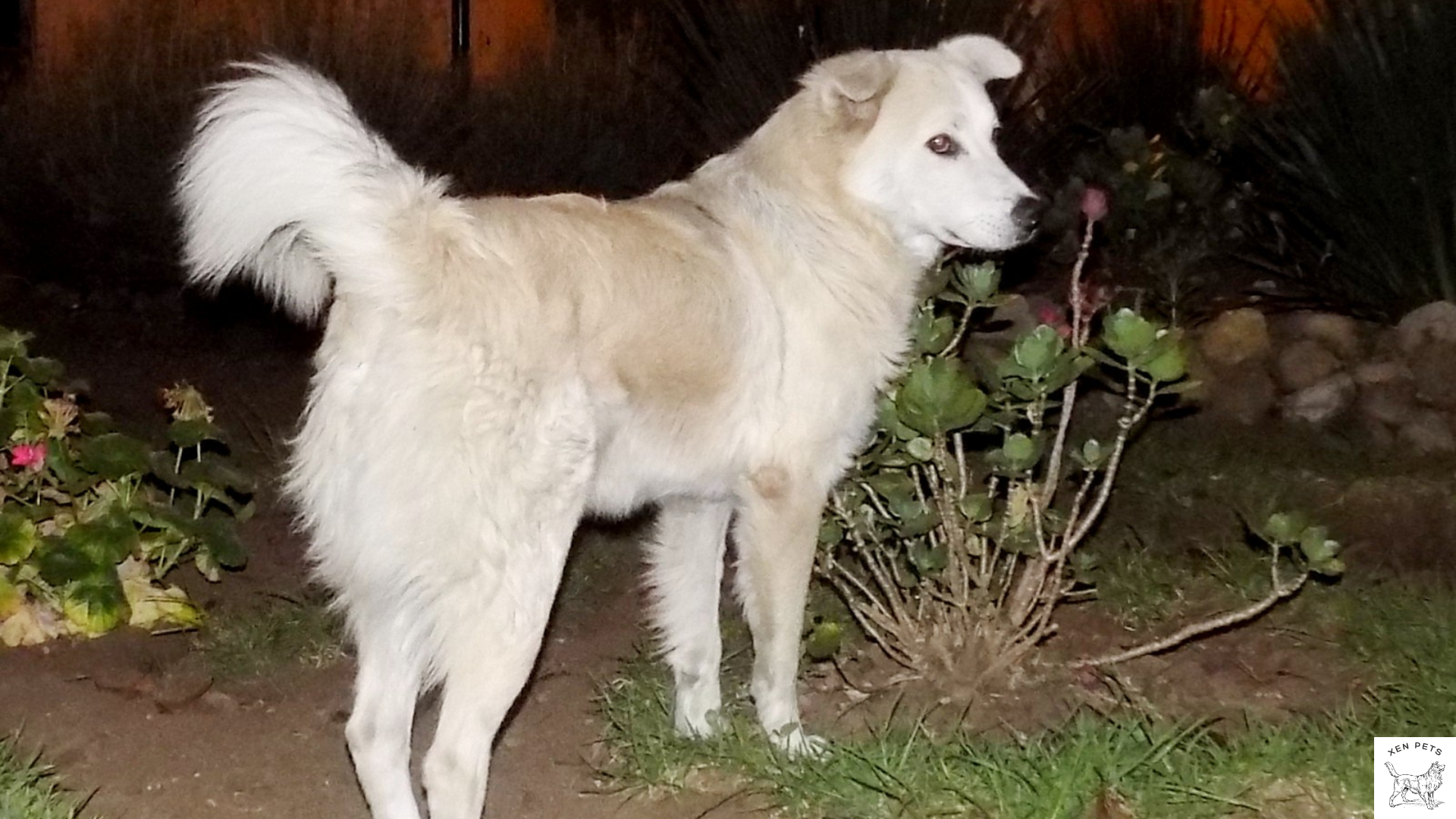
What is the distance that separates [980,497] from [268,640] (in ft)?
7.56

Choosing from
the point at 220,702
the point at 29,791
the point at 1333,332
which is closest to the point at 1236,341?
the point at 1333,332

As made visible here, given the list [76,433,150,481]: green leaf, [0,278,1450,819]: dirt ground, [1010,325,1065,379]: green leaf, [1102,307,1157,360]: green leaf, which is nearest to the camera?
[1102,307,1157,360]: green leaf

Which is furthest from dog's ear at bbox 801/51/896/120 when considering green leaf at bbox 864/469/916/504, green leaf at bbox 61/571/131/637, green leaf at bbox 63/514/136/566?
green leaf at bbox 61/571/131/637

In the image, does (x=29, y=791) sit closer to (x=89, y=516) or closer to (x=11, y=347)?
(x=89, y=516)

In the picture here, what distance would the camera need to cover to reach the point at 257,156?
3.04 metres

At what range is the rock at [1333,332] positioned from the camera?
729 centimetres

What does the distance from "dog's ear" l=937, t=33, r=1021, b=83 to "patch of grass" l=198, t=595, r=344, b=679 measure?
2.52m

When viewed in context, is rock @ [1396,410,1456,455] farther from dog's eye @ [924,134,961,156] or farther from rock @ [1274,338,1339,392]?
dog's eye @ [924,134,961,156]

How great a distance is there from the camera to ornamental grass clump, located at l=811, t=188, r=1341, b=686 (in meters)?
3.76

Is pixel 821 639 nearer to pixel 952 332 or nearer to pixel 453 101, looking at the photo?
pixel 952 332

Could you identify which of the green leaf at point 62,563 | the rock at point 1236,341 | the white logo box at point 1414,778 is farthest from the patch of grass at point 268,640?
the rock at point 1236,341

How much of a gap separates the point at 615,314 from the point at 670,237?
34cm

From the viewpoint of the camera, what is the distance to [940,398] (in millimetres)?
3764

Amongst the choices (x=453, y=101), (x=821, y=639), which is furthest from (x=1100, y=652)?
(x=453, y=101)
